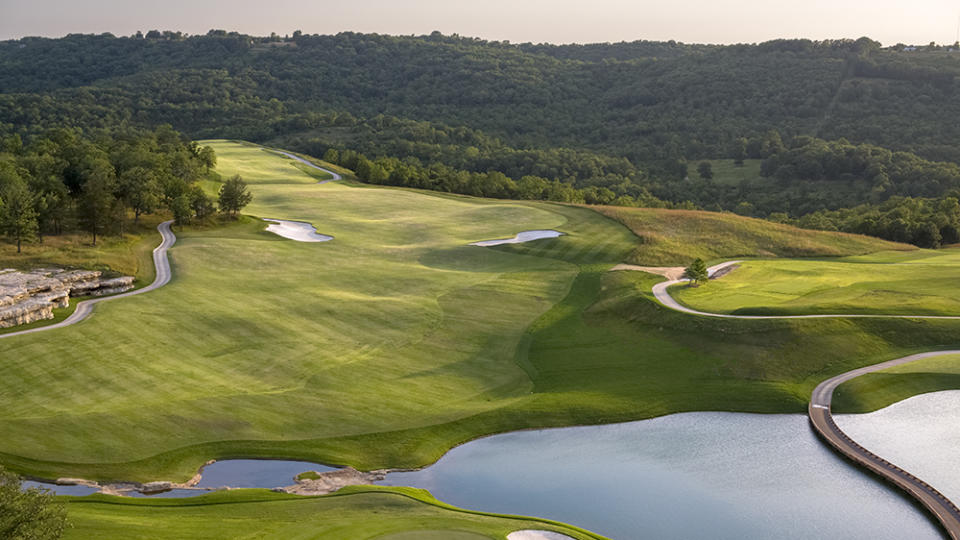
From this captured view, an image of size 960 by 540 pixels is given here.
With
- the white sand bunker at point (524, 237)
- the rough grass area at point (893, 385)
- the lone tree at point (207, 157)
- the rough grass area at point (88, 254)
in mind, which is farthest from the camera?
the lone tree at point (207, 157)

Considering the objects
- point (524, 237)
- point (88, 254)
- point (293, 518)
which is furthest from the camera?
point (524, 237)

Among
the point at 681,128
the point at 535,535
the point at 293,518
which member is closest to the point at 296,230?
the point at 293,518

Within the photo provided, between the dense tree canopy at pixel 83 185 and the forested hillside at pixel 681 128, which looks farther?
the forested hillside at pixel 681 128

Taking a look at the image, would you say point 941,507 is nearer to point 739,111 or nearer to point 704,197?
point 704,197

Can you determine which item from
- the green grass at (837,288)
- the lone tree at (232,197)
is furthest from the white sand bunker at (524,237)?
the lone tree at (232,197)

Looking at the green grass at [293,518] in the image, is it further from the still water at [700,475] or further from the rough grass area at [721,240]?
the rough grass area at [721,240]

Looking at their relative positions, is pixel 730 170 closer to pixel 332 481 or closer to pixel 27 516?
pixel 332 481

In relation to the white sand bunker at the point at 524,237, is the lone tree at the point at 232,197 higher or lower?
higher
